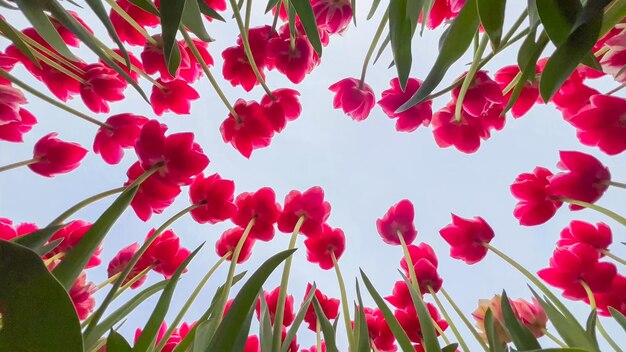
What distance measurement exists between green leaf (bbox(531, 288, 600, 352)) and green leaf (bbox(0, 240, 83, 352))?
45 centimetres

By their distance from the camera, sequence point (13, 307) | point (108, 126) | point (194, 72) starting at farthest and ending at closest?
1. point (194, 72)
2. point (108, 126)
3. point (13, 307)

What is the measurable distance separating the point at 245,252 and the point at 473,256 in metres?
0.38

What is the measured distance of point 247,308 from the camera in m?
0.37

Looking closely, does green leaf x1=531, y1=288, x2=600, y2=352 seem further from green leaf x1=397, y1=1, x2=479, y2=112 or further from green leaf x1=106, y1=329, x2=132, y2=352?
green leaf x1=106, y1=329, x2=132, y2=352

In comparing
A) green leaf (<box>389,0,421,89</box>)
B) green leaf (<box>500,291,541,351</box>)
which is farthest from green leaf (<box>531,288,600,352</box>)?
green leaf (<box>389,0,421,89</box>)

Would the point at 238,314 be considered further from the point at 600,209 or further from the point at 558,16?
the point at 600,209

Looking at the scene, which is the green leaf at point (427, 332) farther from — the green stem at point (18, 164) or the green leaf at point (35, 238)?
the green stem at point (18, 164)

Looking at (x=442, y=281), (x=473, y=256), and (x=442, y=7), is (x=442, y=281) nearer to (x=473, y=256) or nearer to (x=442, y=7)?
(x=473, y=256)

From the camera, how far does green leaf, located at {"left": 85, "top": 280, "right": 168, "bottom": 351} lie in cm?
55

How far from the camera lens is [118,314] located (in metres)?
0.60

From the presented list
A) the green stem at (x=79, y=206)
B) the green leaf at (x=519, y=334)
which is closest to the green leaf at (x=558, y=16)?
the green leaf at (x=519, y=334)

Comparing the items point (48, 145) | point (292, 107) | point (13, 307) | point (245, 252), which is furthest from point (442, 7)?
point (13, 307)

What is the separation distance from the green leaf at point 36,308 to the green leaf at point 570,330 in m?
0.45

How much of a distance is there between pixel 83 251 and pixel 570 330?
48 centimetres
